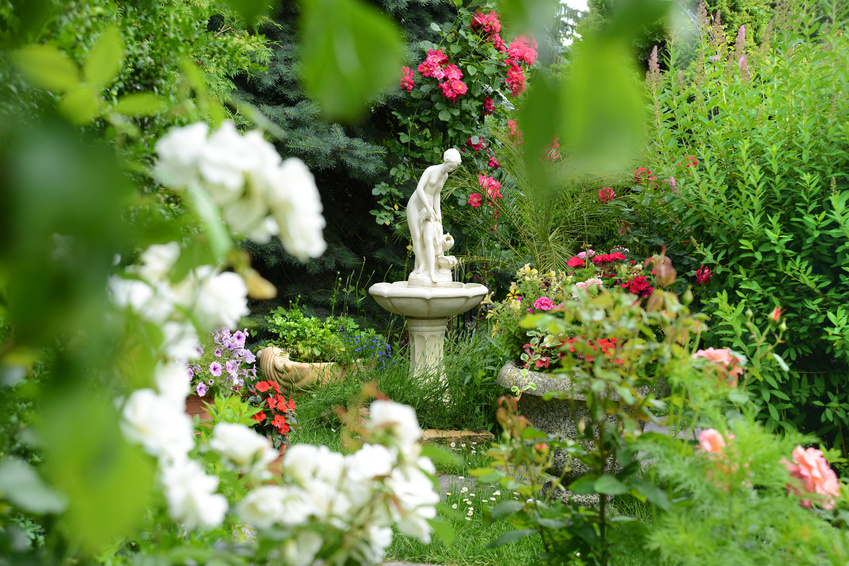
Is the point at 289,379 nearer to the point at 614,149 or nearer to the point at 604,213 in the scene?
the point at 604,213

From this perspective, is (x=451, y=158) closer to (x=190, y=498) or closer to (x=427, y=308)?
(x=427, y=308)

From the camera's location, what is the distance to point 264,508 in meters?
0.68

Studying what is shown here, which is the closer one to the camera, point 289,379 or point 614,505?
point 614,505

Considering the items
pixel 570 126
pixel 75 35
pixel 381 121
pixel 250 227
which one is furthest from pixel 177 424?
pixel 381 121

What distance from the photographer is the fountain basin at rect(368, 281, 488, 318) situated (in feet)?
14.0

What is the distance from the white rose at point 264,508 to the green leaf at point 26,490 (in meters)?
0.24

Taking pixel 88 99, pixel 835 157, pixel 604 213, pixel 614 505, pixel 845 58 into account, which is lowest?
pixel 614 505

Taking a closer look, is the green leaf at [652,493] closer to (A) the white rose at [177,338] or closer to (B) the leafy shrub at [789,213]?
(A) the white rose at [177,338]

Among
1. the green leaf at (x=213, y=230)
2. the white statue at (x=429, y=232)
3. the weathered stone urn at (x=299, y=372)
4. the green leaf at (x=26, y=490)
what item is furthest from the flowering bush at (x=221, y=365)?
the green leaf at (x=213, y=230)

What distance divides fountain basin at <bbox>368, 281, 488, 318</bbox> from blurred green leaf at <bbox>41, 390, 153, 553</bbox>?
396cm

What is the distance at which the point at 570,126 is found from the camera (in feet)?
1.16

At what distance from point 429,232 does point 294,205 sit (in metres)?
4.06

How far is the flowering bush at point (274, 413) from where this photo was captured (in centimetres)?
332

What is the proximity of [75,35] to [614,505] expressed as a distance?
2733 mm
